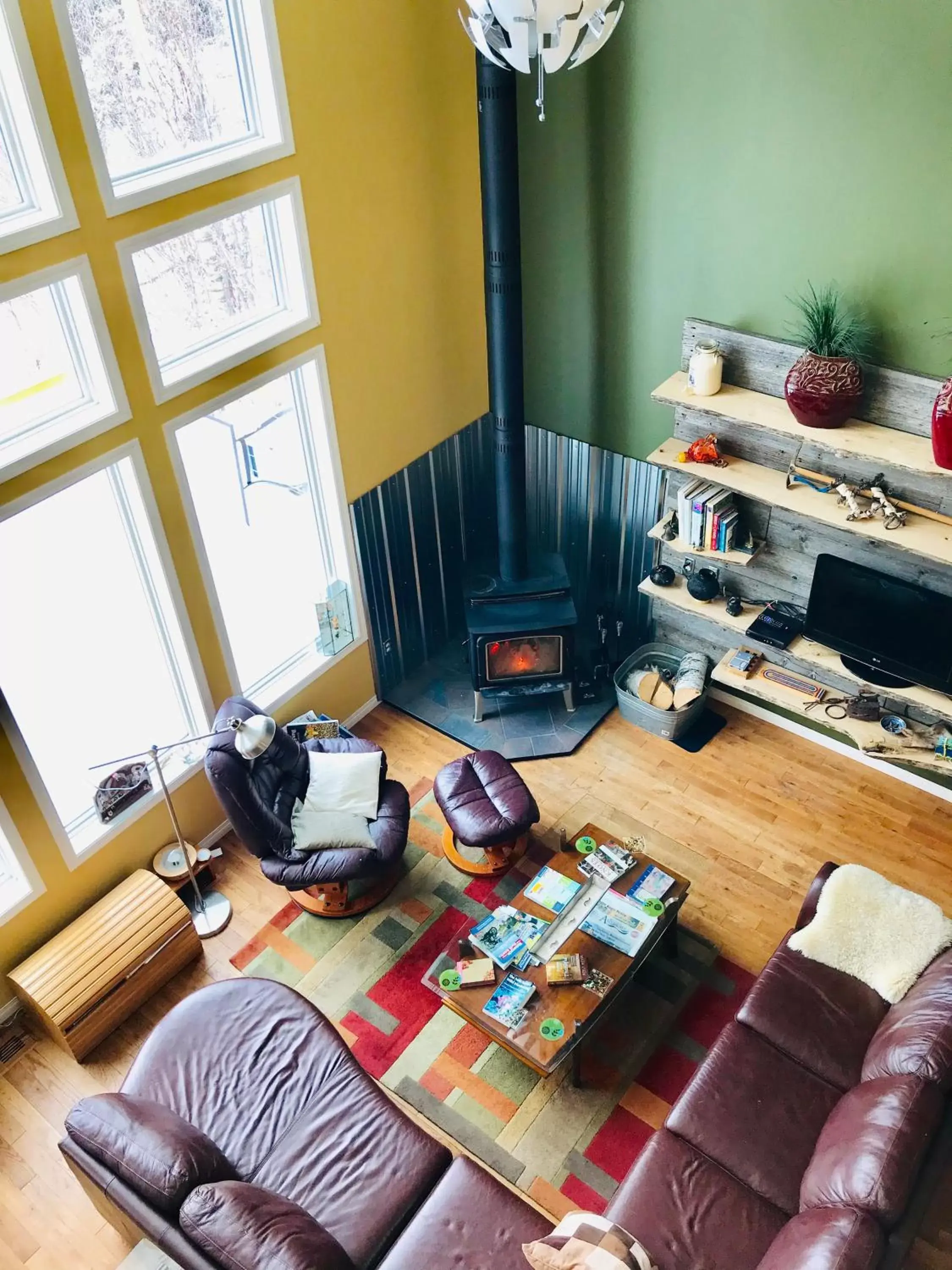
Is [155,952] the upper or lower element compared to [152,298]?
lower

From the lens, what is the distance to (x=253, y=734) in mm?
4270

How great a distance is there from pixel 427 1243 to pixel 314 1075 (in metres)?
0.74

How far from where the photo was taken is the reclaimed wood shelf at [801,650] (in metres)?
4.87

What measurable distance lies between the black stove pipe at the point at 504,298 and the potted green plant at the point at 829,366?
4.70 feet

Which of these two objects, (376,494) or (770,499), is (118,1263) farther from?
(770,499)

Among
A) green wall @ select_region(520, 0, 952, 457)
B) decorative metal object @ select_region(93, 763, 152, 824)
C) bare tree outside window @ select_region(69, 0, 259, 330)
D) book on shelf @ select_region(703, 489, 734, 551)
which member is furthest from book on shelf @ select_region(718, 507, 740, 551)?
decorative metal object @ select_region(93, 763, 152, 824)

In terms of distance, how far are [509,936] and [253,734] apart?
137 cm

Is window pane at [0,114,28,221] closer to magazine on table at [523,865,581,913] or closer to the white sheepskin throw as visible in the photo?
magazine on table at [523,865,581,913]

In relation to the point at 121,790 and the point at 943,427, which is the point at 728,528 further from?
the point at 121,790

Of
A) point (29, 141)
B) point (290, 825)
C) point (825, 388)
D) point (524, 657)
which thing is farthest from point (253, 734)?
point (825, 388)

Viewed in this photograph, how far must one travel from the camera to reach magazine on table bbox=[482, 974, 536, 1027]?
4.04m

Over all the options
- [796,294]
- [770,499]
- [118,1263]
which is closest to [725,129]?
[796,294]

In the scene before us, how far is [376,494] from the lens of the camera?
18.4 ft

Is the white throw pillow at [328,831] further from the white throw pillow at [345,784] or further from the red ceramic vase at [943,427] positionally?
the red ceramic vase at [943,427]
